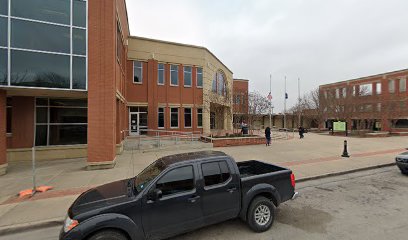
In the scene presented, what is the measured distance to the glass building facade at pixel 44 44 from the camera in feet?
26.9

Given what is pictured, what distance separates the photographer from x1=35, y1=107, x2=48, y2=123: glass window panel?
11.4 metres

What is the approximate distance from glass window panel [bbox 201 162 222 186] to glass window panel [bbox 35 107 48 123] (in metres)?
11.9

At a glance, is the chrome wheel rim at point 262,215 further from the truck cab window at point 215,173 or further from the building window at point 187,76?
the building window at point 187,76

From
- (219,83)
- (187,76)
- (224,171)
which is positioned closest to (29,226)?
(224,171)

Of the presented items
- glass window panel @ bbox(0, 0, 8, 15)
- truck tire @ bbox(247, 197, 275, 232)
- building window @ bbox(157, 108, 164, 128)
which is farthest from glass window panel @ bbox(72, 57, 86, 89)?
building window @ bbox(157, 108, 164, 128)

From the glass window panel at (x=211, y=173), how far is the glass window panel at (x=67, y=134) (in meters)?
11.1

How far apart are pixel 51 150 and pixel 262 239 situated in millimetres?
12348

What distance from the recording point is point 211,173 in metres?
3.97

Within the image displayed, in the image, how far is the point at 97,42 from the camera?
9383 mm

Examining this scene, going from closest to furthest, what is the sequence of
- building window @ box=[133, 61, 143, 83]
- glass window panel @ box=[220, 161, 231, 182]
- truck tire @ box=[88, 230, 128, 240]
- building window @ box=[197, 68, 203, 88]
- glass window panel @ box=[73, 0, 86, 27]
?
truck tire @ box=[88, 230, 128, 240], glass window panel @ box=[220, 161, 231, 182], glass window panel @ box=[73, 0, 86, 27], building window @ box=[133, 61, 143, 83], building window @ box=[197, 68, 203, 88]

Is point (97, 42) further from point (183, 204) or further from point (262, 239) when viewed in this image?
point (262, 239)

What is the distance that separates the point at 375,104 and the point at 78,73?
42.7 m

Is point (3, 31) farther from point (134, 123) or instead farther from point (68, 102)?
point (134, 123)

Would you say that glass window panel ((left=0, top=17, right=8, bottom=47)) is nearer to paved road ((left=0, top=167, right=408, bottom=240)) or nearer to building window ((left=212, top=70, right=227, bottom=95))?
paved road ((left=0, top=167, right=408, bottom=240))
